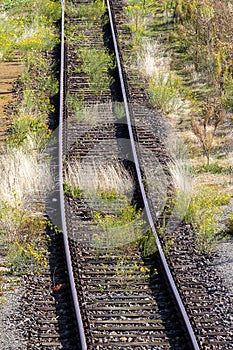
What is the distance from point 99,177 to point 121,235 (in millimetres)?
1795

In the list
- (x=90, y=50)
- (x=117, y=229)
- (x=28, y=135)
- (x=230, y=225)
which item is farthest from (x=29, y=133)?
(x=90, y=50)

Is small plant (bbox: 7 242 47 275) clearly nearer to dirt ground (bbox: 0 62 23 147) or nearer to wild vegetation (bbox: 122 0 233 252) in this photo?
wild vegetation (bbox: 122 0 233 252)

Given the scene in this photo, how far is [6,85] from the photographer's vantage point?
15.6 metres

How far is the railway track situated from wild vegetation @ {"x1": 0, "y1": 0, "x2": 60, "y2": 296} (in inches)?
15.5

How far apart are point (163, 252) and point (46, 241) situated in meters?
1.56

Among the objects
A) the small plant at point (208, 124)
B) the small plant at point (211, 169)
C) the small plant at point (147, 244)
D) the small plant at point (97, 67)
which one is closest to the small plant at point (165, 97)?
Result: the small plant at point (208, 124)

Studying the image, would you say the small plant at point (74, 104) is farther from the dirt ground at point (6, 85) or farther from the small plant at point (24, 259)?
the small plant at point (24, 259)

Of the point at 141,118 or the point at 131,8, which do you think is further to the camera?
the point at 131,8

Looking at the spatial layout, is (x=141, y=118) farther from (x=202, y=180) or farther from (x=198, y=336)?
(x=198, y=336)

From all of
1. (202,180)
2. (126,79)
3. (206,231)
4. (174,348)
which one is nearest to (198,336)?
(174,348)

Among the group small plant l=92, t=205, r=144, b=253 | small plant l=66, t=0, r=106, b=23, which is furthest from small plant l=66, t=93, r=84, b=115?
small plant l=66, t=0, r=106, b=23

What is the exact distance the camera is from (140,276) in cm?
881

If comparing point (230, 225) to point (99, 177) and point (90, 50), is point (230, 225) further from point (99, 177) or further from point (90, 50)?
point (90, 50)

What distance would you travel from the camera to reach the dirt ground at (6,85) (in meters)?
13.5
